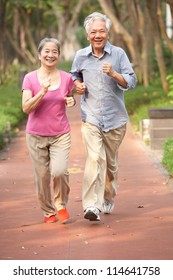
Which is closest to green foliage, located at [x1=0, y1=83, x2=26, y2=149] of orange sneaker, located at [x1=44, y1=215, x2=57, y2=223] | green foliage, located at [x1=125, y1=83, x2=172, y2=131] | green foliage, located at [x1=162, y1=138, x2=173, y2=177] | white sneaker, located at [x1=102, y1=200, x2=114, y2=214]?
green foliage, located at [x1=125, y1=83, x2=172, y2=131]

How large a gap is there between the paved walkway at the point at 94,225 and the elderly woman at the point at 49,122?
0.45 m

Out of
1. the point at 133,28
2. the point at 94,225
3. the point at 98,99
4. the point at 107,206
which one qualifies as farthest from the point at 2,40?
the point at 94,225

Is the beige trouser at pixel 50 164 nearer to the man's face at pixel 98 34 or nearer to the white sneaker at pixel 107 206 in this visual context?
the white sneaker at pixel 107 206

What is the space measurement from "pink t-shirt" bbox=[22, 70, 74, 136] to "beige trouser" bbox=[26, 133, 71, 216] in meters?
0.08

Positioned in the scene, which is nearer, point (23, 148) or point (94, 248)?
point (94, 248)

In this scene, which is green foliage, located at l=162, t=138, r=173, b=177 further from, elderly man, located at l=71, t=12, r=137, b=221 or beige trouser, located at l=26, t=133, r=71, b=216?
beige trouser, located at l=26, t=133, r=71, b=216

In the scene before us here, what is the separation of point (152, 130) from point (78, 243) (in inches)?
311

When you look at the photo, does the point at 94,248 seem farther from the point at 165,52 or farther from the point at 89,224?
the point at 165,52

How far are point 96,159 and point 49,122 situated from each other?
594 mm

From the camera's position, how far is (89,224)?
33.3 ft

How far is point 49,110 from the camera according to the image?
391 inches

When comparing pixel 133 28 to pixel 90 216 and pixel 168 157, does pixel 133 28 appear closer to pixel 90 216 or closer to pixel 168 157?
pixel 168 157

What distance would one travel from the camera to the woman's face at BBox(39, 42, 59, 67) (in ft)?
32.5

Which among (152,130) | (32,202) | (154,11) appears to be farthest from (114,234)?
(154,11)
